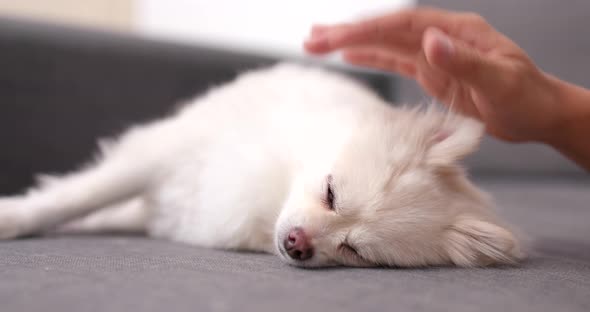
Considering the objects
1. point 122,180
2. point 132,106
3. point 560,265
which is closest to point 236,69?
point 132,106

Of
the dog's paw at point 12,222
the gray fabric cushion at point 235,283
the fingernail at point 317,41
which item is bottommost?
the gray fabric cushion at point 235,283

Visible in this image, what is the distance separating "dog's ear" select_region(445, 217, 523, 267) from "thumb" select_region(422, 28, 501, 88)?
0.42 metres

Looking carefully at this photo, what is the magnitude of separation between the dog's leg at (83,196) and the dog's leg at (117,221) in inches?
6.3

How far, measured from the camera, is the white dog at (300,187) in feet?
4.62

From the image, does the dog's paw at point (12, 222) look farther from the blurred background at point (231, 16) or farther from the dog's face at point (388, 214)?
the blurred background at point (231, 16)

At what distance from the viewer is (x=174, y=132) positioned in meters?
1.86

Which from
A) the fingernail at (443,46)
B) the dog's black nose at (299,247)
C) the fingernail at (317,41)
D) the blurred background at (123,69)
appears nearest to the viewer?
the fingernail at (443,46)

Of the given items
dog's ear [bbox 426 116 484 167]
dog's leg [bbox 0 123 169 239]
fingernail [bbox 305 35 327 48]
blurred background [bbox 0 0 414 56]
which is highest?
blurred background [bbox 0 0 414 56]

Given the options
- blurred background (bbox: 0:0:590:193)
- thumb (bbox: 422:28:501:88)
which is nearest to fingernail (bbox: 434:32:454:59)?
thumb (bbox: 422:28:501:88)

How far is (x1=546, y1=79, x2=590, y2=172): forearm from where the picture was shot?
1481 mm

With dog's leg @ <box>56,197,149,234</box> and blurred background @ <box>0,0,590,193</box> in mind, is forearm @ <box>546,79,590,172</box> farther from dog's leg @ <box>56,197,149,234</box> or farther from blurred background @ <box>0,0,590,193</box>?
dog's leg @ <box>56,197,149,234</box>

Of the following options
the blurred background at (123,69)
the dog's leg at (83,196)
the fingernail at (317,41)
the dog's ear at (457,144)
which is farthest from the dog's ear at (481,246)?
the dog's leg at (83,196)

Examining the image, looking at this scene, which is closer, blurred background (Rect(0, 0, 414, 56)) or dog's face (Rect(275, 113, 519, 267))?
dog's face (Rect(275, 113, 519, 267))

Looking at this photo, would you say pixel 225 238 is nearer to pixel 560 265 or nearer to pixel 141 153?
pixel 141 153
